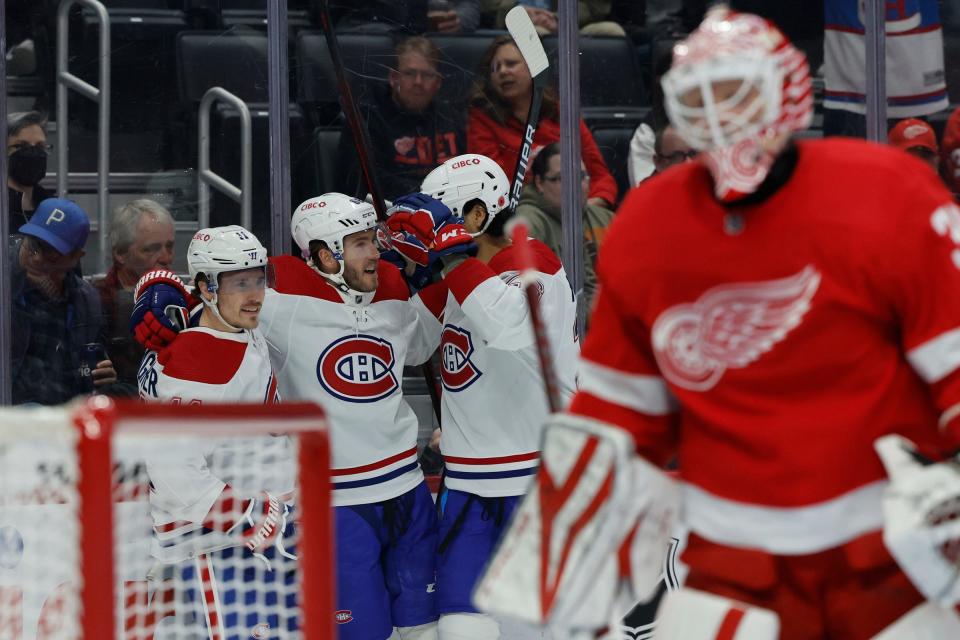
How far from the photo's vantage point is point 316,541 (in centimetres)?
170

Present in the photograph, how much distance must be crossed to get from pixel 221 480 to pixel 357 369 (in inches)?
15.4

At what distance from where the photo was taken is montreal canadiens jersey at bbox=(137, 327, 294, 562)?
10.2 feet

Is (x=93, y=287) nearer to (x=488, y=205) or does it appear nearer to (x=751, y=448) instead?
(x=488, y=205)

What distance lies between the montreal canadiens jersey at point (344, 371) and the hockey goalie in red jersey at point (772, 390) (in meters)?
1.62

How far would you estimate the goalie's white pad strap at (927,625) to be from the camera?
62.7 inches

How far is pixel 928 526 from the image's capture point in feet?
5.05

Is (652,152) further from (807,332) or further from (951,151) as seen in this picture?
(807,332)

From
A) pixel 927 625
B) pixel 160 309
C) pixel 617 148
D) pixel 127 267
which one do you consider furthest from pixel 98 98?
pixel 927 625

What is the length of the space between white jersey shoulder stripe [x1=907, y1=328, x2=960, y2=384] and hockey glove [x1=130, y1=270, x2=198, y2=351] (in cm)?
202

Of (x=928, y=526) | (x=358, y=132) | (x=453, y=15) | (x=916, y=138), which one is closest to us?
(x=928, y=526)

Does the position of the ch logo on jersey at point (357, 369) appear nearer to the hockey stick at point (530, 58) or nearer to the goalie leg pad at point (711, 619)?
the hockey stick at point (530, 58)

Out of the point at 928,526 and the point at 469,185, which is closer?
the point at 928,526

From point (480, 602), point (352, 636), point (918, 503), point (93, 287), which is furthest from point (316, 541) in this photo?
point (93, 287)

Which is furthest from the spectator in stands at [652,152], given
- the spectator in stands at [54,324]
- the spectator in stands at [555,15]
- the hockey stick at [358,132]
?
the spectator in stands at [54,324]
